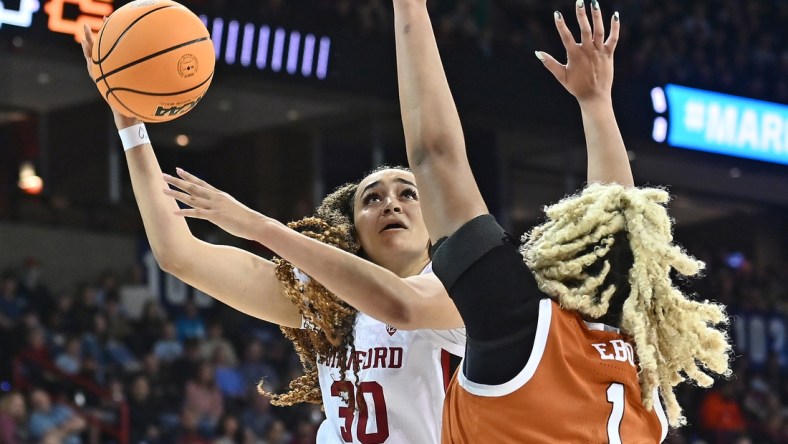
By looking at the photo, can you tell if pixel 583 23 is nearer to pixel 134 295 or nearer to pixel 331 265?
pixel 331 265

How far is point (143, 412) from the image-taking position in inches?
392

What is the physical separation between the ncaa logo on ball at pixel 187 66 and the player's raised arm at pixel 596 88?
1196mm

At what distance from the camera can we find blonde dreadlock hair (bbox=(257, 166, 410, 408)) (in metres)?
3.29

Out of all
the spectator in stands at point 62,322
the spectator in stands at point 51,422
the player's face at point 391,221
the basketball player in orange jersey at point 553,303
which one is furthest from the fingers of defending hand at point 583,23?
the spectator in stands at point 62,322

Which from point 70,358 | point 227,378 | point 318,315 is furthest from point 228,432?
point 318,315

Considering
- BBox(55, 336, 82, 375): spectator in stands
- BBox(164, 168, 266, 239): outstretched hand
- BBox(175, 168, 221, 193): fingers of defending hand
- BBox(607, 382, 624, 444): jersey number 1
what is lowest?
BBox(607, 382, 624, 444): jersey number 1

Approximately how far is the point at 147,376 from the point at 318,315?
7.51 metres

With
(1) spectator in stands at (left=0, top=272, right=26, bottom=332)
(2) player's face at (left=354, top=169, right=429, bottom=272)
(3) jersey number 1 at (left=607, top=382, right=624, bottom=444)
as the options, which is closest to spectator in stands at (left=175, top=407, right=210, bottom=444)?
(1) spectator in stands at (left=0, top=272, right=26, bottom=332)

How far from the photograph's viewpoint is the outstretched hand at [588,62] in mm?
2461

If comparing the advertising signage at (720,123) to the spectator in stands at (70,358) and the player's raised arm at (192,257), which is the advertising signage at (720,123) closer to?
the spectator in stands at (70,358)

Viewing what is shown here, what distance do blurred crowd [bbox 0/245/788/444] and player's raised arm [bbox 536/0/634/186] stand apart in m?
7.15

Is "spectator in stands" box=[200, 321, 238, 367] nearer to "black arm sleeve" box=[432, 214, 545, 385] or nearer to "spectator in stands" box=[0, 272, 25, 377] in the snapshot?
"spectator in stands" box=[0, 272, 25, 377]

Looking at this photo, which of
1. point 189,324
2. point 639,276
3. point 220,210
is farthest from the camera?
point 189,324

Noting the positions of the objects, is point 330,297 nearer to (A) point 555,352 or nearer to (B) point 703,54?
(A) point 555,352
